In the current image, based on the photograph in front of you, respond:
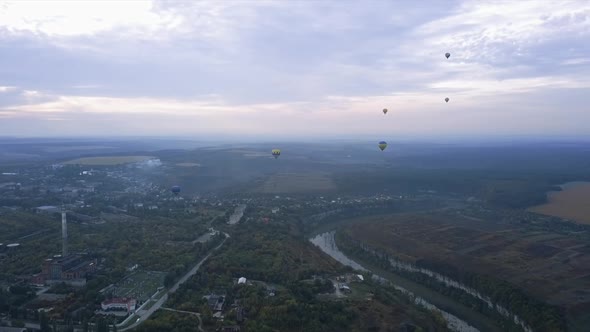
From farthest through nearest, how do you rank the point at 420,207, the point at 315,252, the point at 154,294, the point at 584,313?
1. the point at 420,207
2. the point at 315,252
3. the point at 154,294
4. the point at 584,313

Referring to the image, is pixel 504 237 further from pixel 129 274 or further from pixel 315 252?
pixel 129 274

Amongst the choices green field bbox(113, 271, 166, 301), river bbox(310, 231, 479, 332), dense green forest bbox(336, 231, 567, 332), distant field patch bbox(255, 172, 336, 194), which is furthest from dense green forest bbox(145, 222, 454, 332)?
distant field patch bbox(255, 172, 336, 194)

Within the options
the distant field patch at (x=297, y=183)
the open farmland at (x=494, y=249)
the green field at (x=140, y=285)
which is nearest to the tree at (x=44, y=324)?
the green field at (x=140, y=285)

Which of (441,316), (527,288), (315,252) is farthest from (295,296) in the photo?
(527,288)

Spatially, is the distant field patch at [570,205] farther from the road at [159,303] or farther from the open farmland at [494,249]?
the road at [159,303]

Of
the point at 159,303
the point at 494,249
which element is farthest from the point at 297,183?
the point at 159,303

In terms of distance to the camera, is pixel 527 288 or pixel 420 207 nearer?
pixel 527 288
